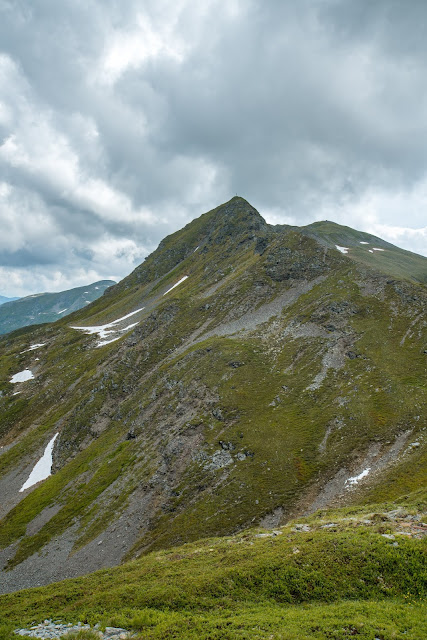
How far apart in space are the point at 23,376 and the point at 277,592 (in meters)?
139

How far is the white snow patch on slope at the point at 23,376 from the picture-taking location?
4934 inches

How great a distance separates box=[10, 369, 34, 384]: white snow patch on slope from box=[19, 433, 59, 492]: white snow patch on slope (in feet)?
181

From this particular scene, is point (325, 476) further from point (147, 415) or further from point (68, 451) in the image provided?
point (68, 451)

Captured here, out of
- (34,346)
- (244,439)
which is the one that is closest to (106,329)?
(34,346)

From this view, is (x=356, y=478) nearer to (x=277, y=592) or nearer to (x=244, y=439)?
(x=244, y=439)

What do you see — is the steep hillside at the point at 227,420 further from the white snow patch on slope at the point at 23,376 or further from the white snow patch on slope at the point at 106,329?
the white snow patch on slope at the point at 106,329

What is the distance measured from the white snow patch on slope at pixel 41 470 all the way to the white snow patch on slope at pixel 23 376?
181 feet

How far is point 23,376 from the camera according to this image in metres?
128

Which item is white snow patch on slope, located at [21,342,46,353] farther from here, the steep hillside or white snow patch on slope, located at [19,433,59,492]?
white snow patch on slope, located at [19,433,59,492]

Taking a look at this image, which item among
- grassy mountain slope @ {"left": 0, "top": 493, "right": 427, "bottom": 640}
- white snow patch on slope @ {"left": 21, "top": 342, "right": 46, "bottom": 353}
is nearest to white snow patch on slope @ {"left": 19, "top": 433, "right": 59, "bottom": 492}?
grassy mountain slope @ {"left": 0, "top": 493, "right": 427, "bottom": 640}

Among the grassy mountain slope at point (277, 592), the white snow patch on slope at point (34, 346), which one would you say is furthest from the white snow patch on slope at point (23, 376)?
the grassy mountain slope at point (277, 592)

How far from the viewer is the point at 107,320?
544 ft

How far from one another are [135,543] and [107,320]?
441ft

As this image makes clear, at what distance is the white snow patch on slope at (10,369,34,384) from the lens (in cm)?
12531
